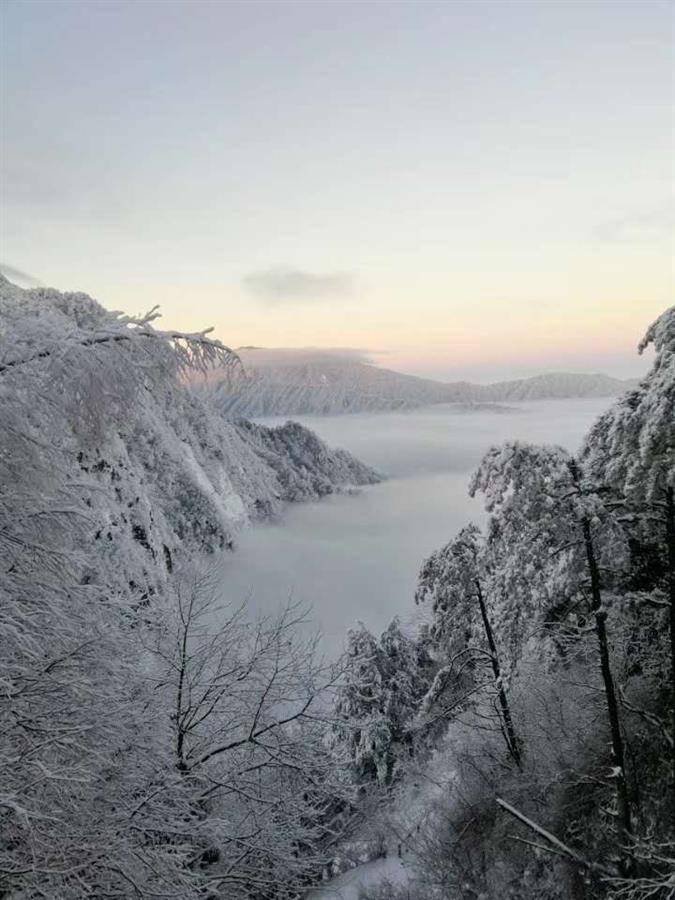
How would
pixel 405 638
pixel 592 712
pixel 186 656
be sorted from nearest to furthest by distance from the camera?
pixel 186 656
pixel 592 712
pixel 405 638

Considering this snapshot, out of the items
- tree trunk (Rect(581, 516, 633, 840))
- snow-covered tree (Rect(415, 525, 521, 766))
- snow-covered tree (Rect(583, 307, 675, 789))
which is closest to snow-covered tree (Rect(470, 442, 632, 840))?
tree trunk (Rect(581, 516, 633, 840))

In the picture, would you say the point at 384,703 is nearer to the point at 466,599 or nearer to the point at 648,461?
the point at 466,599

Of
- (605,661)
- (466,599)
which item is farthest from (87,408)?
(466,599)

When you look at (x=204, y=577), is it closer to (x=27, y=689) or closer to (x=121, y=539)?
(x=121, y=539)

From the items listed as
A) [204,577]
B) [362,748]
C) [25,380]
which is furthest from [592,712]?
[362,748]

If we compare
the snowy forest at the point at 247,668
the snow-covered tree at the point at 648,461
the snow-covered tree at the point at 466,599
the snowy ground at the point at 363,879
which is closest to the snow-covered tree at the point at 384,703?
the snowy ground at the point at 363,879

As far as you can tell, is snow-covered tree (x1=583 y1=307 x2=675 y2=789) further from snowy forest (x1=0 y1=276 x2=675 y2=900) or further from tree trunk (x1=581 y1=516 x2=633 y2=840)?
tree trunk (x1=581 y1=516 x2=633 y2=840)

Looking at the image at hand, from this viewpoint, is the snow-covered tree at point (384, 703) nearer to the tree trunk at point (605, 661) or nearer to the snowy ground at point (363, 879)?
the snowy ground at point (363, 879)
